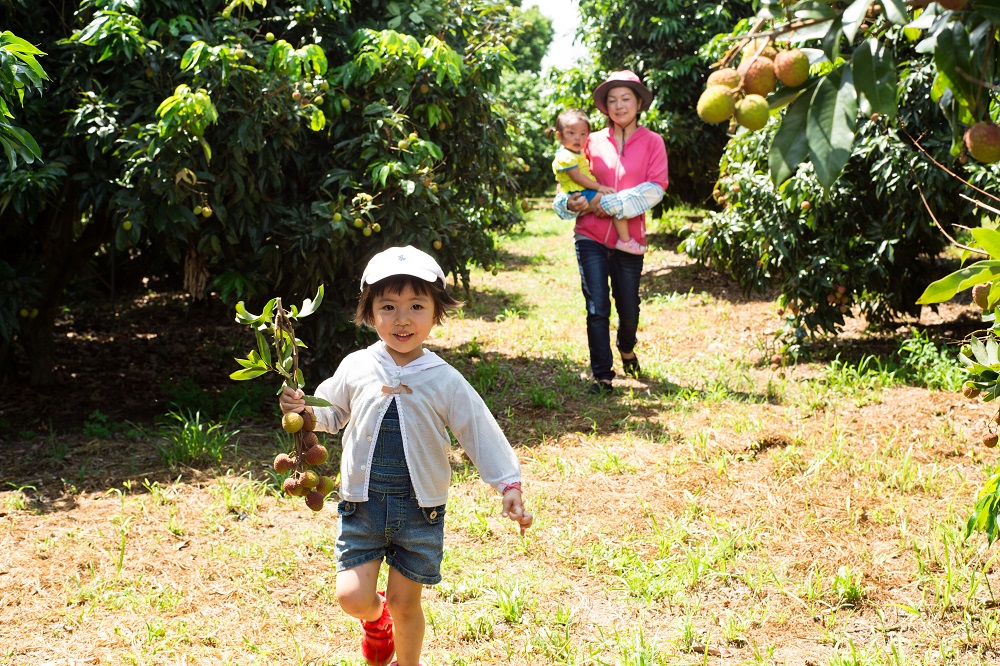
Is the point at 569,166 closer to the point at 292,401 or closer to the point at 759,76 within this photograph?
the point at 292,401

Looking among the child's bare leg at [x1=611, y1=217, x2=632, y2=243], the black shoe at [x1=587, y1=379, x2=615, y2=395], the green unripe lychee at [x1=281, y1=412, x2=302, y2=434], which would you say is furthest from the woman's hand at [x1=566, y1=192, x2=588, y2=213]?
the green unripe lychee at [x1=281, y1=412, x2=302, y2=434]

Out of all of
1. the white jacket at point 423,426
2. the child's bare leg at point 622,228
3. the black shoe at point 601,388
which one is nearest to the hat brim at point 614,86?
the child's bare leg at point 622,228

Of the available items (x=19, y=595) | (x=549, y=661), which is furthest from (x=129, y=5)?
(x=549, y=661)

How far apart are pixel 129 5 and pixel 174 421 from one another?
235 cm

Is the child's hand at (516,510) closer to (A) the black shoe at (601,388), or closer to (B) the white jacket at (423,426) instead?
(B) the white jacket at (423,426)

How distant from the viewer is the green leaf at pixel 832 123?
3.84ft

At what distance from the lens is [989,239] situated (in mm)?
1793

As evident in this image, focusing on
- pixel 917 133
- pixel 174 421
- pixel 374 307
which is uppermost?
pixel 917 133

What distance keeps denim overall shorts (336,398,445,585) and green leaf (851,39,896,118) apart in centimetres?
175

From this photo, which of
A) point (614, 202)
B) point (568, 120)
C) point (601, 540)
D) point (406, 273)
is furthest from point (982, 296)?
point (568, 120)

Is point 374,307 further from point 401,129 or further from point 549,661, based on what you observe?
point 401,129

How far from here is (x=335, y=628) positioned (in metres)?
3.31

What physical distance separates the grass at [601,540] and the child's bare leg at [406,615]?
0.33 m

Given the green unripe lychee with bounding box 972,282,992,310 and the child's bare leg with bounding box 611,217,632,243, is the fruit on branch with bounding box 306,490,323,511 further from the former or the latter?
the child's bare leg with bounding box 611,217,632,243
